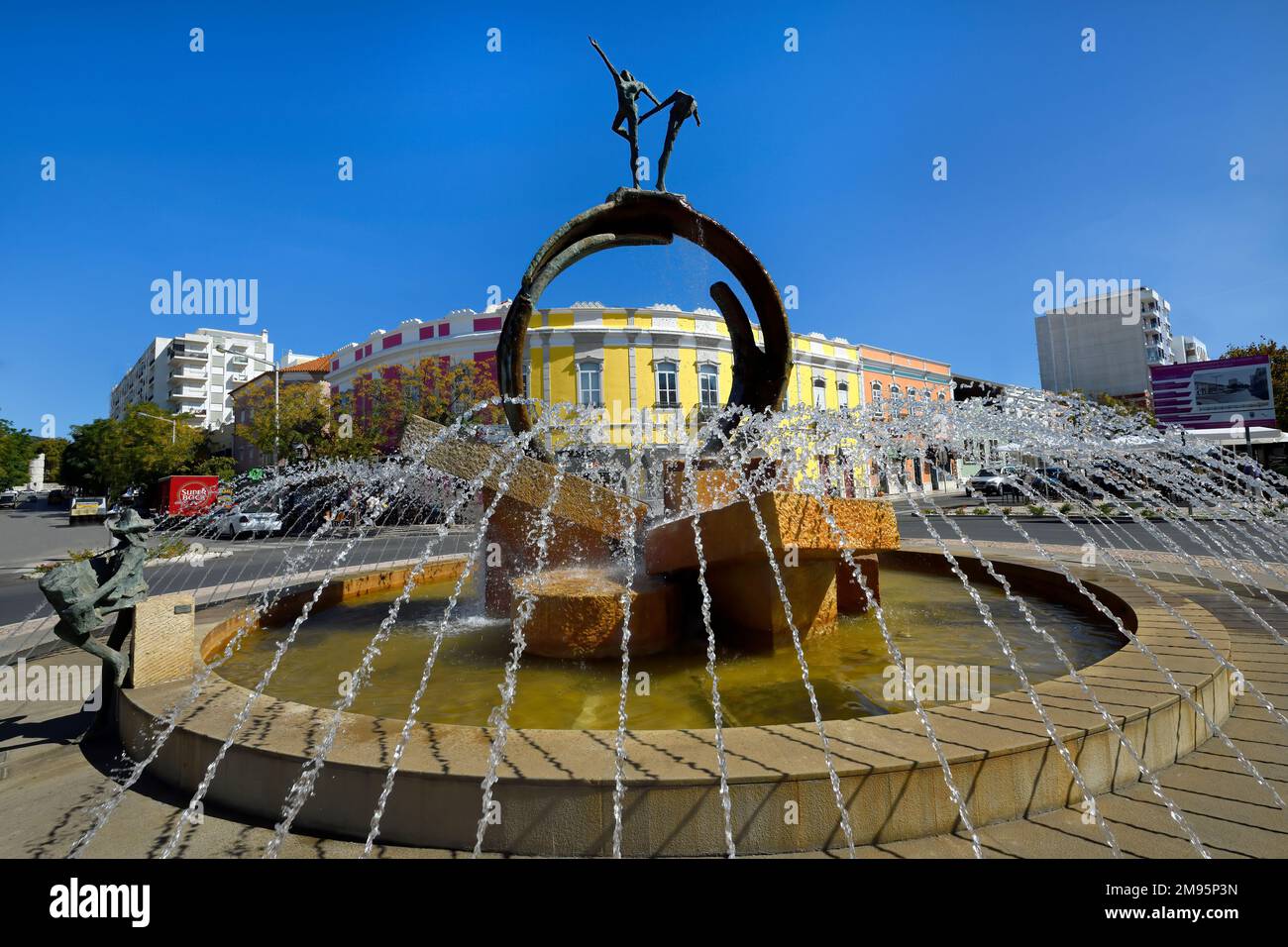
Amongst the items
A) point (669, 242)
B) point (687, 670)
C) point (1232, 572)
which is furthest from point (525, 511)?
point (1232, 572)

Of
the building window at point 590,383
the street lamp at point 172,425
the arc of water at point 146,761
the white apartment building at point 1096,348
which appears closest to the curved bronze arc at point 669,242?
the arc of water at point 146,761

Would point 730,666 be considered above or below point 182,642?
below

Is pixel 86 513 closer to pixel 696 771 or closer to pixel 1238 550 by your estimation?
pixel 696 771

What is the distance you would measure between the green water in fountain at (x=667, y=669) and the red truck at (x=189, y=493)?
97.6 ft

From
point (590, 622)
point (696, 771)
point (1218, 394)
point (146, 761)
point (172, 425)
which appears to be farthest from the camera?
point (172, 425)

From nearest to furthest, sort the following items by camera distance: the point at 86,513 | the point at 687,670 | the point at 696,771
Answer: the point at 696,771 < the point at 687,670 < the point at 86,513

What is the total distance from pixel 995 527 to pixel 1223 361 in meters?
23.0

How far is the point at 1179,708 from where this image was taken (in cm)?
298

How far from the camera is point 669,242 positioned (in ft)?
29.4

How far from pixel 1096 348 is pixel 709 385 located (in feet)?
158

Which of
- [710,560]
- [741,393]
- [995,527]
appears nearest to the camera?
[710,560]

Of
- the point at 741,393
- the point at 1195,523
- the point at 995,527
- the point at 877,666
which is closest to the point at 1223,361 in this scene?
the point at 1195,523

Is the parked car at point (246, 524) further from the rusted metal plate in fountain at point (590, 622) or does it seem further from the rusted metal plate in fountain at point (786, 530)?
the rusted metal plate in fountain at point (786, 530)

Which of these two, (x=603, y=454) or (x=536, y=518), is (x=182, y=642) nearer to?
(x=536, y=518)
